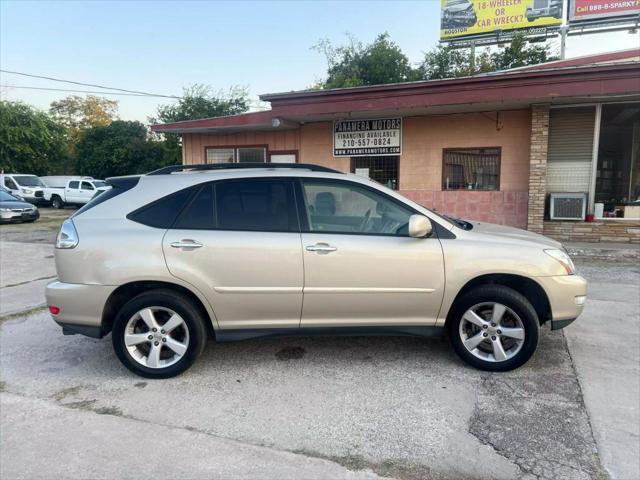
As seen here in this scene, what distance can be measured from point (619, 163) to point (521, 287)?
919cm

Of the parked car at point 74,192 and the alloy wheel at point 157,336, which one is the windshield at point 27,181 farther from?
the alloy wheel at point 157,336

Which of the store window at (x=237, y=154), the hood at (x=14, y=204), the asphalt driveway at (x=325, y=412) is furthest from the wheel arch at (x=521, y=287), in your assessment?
the hood at (x=14, y=204)

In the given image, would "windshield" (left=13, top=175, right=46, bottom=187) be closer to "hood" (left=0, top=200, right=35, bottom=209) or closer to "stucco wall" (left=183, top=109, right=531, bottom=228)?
"hood" (left=0, top=200, right=35, bottom=209)

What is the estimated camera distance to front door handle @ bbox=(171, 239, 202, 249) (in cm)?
379

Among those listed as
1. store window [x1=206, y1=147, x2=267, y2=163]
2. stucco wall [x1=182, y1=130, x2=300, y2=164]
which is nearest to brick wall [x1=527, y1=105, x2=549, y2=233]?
stucco wall [x1=182, y1=130, x2=300, y2=164]

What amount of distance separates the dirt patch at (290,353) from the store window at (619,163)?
30.4 feet

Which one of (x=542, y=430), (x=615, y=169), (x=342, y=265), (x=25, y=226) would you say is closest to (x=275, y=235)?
(x=342, y=265)

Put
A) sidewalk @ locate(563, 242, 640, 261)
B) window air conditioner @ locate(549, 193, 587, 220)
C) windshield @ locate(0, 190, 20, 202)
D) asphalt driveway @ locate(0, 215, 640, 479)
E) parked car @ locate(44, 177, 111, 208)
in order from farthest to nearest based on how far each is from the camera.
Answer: parked car @ locate(44, 177, 111, 208), windshield @ locate(0, 190, 20, 202), window air conditioner @ locate(549, 193, 587, 220), sidewalk @ locate(563, 242, 640, 261), asphalt driveway @ locate(0, 215, 640, 479)

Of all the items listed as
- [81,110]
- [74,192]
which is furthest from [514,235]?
[81,110]

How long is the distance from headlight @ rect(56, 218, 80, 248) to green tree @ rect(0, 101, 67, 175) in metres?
33.2

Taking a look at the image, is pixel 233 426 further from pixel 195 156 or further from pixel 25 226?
pixel 25 226

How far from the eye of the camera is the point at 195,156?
14.9m

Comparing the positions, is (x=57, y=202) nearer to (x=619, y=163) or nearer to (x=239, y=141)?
(x=239, y=141)

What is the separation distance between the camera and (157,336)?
3.84 metres
